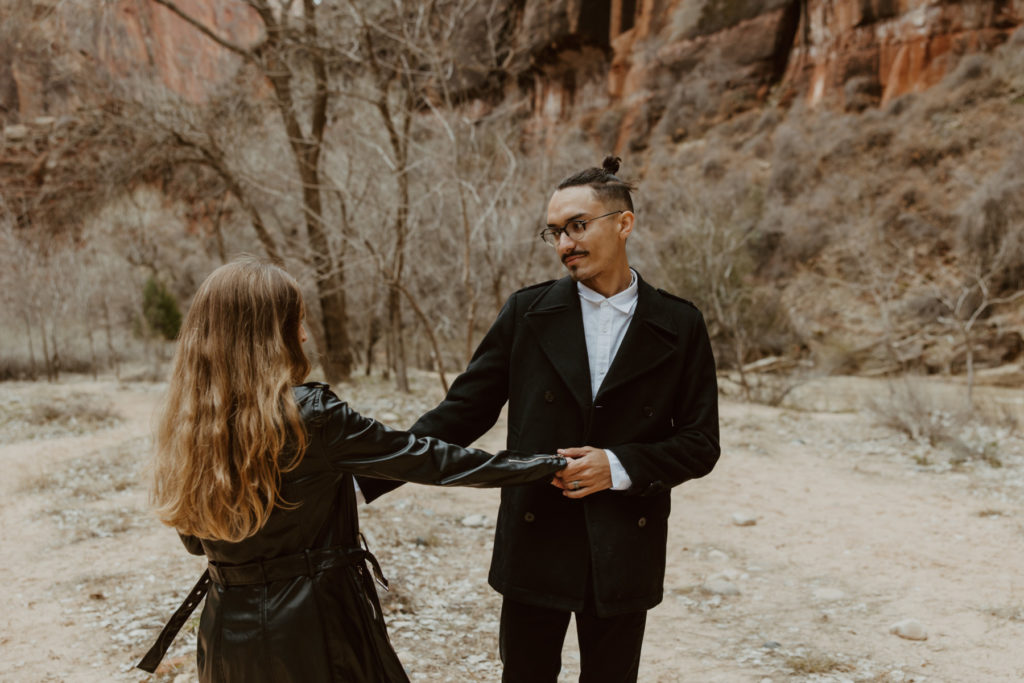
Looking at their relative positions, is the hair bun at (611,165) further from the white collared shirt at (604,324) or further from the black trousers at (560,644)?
the black trousers at (560,644)

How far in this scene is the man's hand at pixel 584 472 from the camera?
195 cm

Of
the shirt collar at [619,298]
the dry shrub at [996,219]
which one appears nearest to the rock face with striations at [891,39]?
the dry shrub at [996,219]

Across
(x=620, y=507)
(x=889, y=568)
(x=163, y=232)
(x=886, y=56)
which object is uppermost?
(x=886, y=56)

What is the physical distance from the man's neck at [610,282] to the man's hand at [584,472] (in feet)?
1.71

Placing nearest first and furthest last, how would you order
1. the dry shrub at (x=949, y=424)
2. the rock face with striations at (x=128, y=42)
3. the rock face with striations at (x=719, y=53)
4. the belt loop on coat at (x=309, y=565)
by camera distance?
the belt loop on coat at (x=309, y=565)
the dry shrub at (x=949, y=424)
the rock face with striations at (x=128, y=42)
the rock face with striations at (x=719, y=53)

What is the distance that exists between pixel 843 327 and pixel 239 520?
23093 mm

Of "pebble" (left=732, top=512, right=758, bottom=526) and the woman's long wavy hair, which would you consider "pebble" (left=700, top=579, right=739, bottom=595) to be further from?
the woman's long wavy hair

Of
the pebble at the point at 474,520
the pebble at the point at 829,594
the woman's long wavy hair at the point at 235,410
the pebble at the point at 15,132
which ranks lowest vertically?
the pebble at the point at 829,594

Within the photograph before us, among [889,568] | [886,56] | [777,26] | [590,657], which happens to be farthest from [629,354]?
[777,26]

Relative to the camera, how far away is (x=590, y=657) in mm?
A: 2104

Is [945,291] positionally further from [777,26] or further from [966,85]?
[777,26]

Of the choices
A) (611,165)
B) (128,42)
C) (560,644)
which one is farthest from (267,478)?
(128,42)

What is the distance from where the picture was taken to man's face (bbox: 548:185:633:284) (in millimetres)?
2115

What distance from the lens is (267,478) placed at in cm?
160
